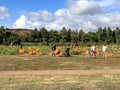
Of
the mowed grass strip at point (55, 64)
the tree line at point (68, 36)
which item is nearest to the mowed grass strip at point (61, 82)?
the mowed grass strip at point (55, 64)

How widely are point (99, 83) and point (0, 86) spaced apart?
13.4 feet

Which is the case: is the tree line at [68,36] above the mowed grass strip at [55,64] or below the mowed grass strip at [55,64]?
above

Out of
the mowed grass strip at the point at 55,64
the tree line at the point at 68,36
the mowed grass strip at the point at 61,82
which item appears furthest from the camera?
the tree line at the point at 68,36

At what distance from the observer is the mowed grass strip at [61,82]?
13805 millimetres

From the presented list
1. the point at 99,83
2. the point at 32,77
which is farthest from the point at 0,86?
the point at 99,83

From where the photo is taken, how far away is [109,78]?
54.5 ft

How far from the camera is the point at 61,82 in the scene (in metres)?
15.1

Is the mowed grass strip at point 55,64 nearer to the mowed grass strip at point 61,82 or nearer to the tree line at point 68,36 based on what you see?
the mowed grass strip at point 61,82

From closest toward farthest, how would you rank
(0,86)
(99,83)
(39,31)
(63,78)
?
(0,86) < (99,83) < (63,78) < (39,31)

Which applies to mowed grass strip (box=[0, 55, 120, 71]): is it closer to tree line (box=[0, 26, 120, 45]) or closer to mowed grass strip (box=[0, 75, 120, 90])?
mowed grass strip (box=[0, 75, 120, 90])

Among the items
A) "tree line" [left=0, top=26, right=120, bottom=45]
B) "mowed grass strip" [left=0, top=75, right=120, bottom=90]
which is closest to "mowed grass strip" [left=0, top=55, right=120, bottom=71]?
"mowed grass strip" [left=0, top=75, right=120, bottom=90]

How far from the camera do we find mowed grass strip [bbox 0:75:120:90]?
13805 millimetres

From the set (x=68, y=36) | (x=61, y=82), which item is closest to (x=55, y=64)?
(x=61, y=82)

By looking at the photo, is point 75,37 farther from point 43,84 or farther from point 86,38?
point 43,84
